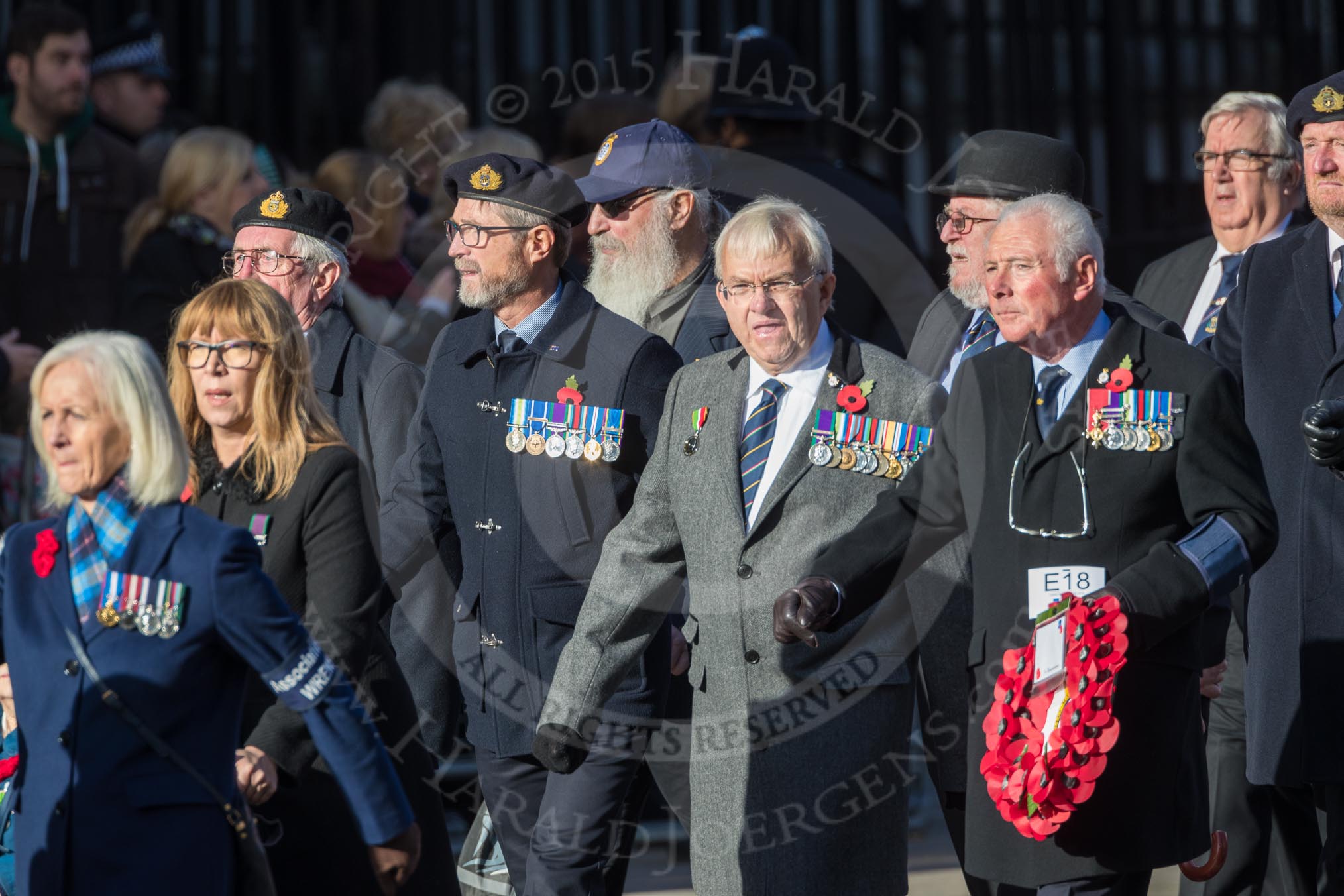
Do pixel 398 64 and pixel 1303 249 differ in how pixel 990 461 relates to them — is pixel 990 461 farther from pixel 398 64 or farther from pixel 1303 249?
pixel 398 64

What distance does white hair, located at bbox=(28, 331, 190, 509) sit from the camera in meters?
3.53

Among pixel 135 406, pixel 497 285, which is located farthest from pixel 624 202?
pixel 135 406

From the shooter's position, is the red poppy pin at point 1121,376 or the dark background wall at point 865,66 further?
the dark background wall at point 865,66

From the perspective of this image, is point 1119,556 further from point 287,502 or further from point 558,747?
point 287,502

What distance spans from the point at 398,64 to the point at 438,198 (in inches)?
56.7

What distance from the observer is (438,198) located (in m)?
7.21

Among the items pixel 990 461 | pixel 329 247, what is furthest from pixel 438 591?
pixel 990 461

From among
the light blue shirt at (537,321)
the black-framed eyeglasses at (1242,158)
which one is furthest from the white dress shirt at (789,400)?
the black-framed eyeglasses at (1242,158)

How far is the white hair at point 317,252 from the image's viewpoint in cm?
545

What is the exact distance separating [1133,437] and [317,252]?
89.9 inches

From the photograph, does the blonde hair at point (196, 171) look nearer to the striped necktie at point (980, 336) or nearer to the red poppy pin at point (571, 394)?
the red poppy pin at point (571, 394)

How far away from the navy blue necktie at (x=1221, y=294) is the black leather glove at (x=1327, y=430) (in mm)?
1405

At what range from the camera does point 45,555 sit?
3.62m

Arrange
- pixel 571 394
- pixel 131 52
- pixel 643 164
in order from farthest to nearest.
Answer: pixel 131 52, pixel 643 164, pixel 571 394
